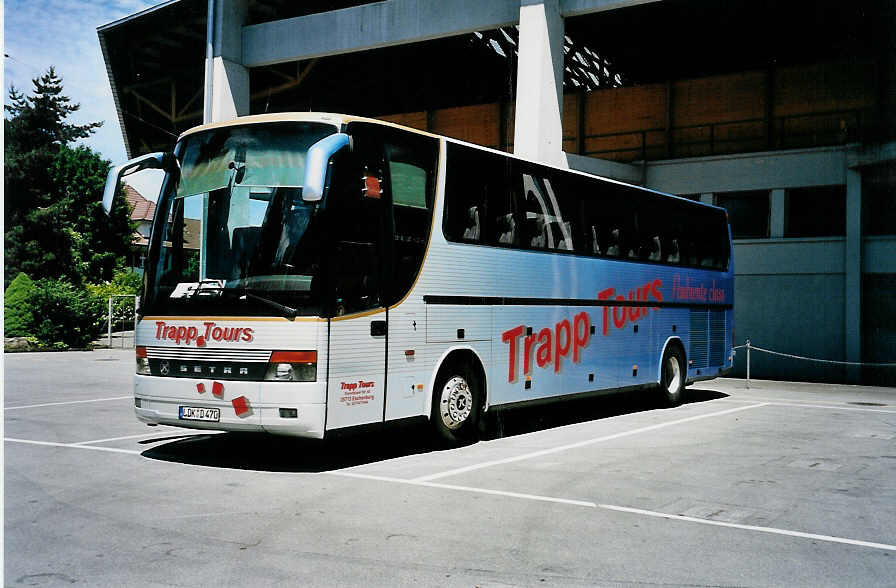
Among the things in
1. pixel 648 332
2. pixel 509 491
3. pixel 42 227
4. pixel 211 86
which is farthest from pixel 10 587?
pixel 42 227

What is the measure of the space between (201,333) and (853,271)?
19719mm

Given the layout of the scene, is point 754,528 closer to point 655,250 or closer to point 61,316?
point 655,250

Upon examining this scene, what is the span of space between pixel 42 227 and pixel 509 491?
4802cm

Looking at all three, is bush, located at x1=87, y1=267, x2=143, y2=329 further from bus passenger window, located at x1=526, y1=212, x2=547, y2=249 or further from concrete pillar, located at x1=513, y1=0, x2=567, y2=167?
bus passenger window, located at x1=526, y1=212, x2=547, y2=249

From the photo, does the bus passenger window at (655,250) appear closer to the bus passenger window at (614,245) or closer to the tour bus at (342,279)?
the bus passenger window at (614,245)

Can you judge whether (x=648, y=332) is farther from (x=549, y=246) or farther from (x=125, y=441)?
(x=125, y=441)

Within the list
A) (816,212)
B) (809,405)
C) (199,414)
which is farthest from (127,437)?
(816,212)

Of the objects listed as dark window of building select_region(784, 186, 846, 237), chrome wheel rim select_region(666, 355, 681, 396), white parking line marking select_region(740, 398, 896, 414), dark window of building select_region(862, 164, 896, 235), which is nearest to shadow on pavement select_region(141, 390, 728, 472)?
chrome wheel rim select_region(666, 355, 681, 396)

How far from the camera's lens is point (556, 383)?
13.2m

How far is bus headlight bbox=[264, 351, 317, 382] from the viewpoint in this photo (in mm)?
8766

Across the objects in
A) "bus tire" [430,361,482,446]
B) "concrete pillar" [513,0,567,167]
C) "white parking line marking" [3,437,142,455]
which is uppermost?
"concrete pillar" [513,0,567,167]

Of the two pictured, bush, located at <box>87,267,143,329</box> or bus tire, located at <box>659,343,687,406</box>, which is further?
bush, located at <box>87,267,143,329</box>

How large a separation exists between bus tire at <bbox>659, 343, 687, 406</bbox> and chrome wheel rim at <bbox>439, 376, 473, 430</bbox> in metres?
6.33

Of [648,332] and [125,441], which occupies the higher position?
[648,332]
